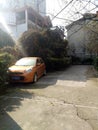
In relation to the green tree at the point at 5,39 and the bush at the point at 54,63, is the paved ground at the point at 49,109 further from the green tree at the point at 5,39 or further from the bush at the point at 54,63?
the green tree at the point at 5,39

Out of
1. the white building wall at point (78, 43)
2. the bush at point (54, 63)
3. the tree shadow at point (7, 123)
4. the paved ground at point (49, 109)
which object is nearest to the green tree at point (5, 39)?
the bush at point (54, 63)

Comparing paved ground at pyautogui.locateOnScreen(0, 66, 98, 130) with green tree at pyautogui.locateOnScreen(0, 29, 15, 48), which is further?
green tree at pyautogui.locateOnScreen(0, 29, 15, 48)

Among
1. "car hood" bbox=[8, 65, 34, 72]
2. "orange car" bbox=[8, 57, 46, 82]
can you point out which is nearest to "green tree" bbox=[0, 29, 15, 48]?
"orange car" bbox=[8, 57, 46, 82]

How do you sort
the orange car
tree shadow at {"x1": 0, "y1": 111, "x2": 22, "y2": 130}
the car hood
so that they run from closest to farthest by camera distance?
tree shadow at {"x1": 0, "y1": 111, "x2": 22, "y2": 130}, the orange car, the car hood

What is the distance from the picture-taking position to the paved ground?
5.98 metres

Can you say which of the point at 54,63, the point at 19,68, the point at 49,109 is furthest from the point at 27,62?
the point at 49,109

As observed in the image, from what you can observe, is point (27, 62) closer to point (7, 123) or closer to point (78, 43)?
point (7, 123)

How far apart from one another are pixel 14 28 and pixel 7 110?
2335cm

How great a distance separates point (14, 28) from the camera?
29406mm

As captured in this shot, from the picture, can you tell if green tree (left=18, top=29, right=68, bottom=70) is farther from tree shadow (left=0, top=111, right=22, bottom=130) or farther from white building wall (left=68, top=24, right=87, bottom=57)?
white building wall (left=68, top=24, right=87, bottom=57)

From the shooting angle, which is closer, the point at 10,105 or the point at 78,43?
the point at 10,105

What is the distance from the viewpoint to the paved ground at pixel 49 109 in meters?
5.98

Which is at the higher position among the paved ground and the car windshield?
the car windshield

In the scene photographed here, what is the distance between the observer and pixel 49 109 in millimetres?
7371
